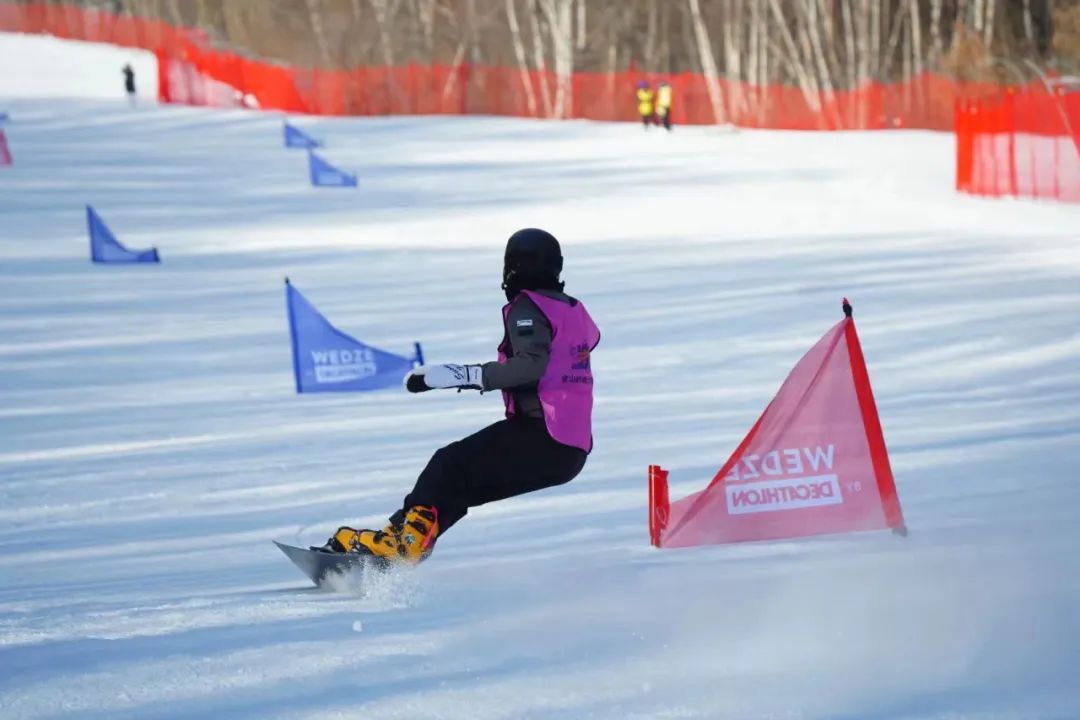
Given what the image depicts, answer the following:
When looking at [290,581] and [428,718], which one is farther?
[290,581]

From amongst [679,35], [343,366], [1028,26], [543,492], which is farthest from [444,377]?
[679,35]

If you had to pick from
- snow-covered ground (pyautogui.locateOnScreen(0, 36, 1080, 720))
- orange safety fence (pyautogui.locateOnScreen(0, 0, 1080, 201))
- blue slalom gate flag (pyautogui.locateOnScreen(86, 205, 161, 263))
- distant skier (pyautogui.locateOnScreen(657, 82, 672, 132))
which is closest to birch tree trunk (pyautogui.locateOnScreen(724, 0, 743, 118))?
orange safety fence (pyautogui.locateOnScreen(0, 0, 1080, 201))

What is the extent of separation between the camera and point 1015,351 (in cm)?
1221

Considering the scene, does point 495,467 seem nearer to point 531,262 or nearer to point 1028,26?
point 531,262

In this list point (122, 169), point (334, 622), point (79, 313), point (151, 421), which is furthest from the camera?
point (122, 169)

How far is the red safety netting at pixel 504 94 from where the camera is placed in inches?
1937

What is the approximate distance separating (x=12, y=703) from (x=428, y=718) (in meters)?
1.12

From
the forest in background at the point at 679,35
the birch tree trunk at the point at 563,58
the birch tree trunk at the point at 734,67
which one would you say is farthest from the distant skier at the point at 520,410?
the birch tree trunk at the point at 563,58

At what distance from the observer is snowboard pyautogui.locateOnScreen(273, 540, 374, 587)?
18.7 feet

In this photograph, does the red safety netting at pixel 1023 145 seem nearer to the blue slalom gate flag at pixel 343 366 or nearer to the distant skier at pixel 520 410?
the blue slalom gate flag at pixel 343 366

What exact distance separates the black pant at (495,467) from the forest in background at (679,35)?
42843mm

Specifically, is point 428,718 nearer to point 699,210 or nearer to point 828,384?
point 828,384

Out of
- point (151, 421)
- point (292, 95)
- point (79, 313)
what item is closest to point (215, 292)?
point (79, 313)

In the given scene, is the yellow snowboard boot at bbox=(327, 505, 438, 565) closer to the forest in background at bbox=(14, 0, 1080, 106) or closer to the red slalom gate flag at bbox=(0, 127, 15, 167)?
the red slalom gate flag at bbox=(0, 127, 15, 167)
